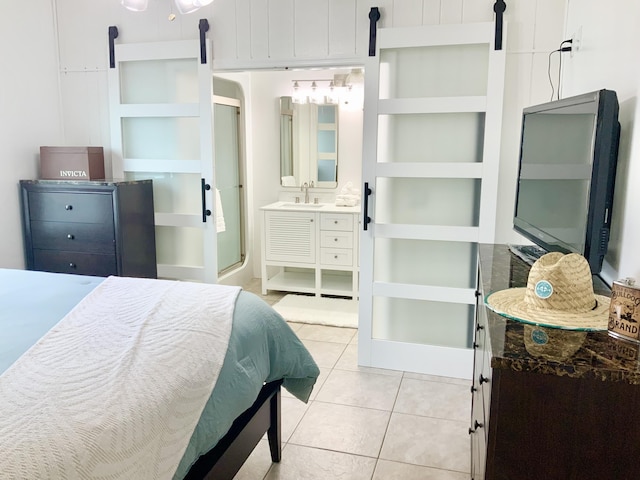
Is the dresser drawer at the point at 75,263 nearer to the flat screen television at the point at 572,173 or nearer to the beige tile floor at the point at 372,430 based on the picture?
the beige tile floor at the point at 372,430

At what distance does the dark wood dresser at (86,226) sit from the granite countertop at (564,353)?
104 inches

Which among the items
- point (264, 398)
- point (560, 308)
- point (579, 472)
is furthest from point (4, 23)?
point (579, 472)

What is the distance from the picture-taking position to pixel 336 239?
470 centimetres

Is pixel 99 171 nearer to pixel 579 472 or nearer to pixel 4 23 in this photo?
pixel 4 23

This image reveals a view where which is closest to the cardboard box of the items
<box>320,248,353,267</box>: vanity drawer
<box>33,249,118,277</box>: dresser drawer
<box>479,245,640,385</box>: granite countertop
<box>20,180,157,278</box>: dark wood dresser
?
<box>20,180,157,278</box>: dark wood dresser

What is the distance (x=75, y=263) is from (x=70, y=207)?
382mm

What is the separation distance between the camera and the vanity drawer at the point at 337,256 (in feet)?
15.4

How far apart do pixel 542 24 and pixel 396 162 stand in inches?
43.9

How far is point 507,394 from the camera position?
112cm

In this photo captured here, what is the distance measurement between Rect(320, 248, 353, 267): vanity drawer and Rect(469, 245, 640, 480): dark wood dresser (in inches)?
138

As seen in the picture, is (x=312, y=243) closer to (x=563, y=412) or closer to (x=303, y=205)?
(x=303, y=205)

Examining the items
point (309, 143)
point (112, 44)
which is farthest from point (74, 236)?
point (309, 143)

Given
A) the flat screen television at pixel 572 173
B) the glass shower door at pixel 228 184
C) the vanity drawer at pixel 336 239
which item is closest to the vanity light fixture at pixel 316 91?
the glass shower door at pixel 228 184

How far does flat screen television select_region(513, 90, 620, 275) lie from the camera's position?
5.11 feet
